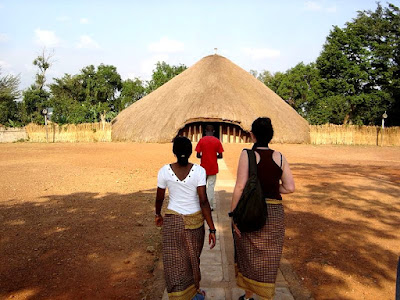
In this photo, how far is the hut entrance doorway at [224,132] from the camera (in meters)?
25.4

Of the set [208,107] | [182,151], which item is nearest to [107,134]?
[208,107]

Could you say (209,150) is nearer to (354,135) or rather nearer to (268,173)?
(268,173)

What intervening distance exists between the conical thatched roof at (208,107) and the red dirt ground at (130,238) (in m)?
14.9

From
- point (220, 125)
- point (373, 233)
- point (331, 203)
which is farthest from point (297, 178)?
point (220, 125)

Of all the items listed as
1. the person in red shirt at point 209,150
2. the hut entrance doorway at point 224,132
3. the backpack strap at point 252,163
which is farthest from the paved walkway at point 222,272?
the hut entrance doorway at point 224,132

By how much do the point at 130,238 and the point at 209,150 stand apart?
184 cm

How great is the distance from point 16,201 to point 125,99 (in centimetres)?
3751

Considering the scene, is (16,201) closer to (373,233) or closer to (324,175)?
(373,233)

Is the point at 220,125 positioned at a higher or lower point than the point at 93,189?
higher

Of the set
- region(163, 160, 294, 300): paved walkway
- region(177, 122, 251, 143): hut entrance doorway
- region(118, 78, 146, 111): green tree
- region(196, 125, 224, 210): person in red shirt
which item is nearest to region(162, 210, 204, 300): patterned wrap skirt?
region(163, 160, 294, 300): paved walkway

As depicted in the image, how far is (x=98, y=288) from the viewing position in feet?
11.8

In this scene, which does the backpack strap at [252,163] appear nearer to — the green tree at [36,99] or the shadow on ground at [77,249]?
the shadow on ground at [77,249]

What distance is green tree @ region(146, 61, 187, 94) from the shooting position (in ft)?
150

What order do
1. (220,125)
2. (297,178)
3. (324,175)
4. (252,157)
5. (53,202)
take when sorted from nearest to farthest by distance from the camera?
1. (252,157)
2. (53,202)
3. (297,178)
4. (324,175)
5. (220,125)
